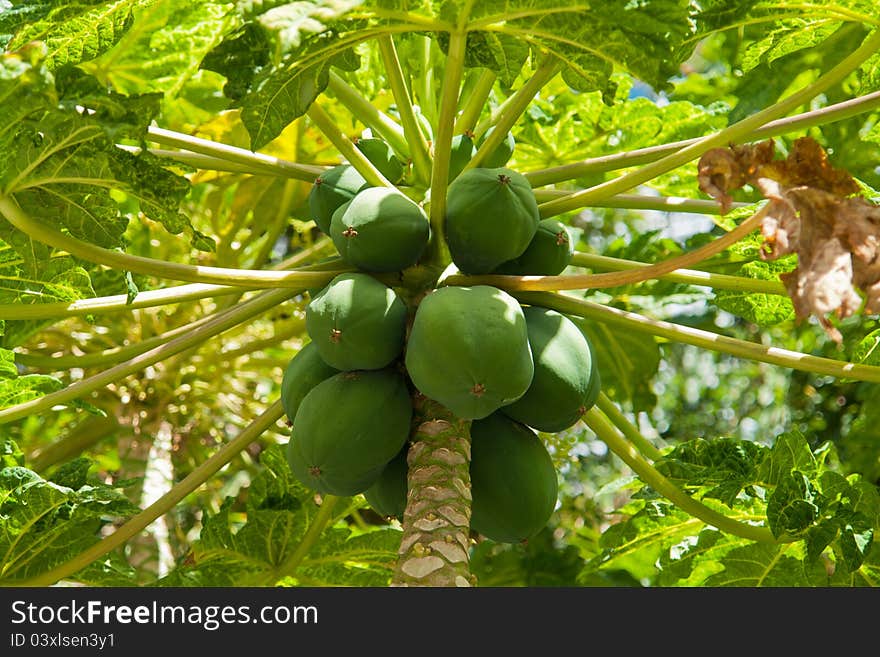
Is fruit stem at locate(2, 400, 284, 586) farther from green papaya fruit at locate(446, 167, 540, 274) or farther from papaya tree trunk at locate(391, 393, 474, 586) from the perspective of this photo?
green papaya fruit at locate(446, 167, 540, 274)

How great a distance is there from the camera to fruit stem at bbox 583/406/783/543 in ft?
7.30

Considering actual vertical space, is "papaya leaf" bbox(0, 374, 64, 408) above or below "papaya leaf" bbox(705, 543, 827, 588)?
above

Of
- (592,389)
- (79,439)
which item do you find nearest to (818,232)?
(592,389)

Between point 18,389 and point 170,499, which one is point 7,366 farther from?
point 170,499

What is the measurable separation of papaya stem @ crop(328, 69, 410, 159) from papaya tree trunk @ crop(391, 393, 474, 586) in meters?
0.72

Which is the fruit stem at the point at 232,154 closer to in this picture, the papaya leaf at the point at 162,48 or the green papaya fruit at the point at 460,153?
the green papaya fruit at the point at 460,153

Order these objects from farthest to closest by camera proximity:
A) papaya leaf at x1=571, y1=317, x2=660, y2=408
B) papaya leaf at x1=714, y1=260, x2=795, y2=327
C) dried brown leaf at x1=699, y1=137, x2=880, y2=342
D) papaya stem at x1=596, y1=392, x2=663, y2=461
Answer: papaya leaf at x1=571, y1=317, x2=660, y2=408, papaya leaf at x1=714, y1=260, x2=795, y2=327, papaya stem at x1=596, y1=392, x2=663, y2=461, dried brown leaf at x1=699, y1=137, x2=880, y2=342

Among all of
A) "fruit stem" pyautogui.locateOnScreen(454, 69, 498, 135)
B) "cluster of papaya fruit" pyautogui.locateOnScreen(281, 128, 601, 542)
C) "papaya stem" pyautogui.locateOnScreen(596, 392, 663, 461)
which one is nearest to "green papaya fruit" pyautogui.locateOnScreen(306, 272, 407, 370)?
"cluster of papaya fruit" pyautogui.locateOnScreen(281, 128, 601, 542)

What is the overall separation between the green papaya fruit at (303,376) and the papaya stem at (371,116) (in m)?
0.57

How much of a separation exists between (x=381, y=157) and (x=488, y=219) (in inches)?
18.9

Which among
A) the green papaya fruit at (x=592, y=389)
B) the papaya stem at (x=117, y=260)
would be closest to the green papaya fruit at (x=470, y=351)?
the green papaya fruit at (x=592, y=389)
